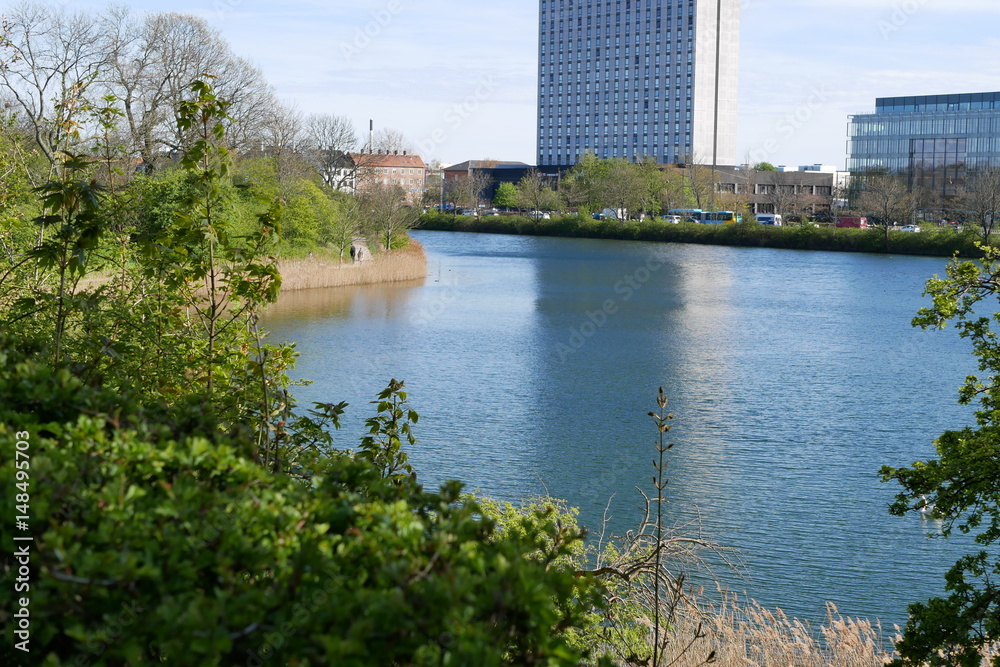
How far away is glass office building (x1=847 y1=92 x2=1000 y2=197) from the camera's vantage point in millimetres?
100375

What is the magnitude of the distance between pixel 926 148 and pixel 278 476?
111159 mm

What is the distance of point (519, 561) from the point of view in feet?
8.03

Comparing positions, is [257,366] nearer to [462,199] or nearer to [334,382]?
[334,382]

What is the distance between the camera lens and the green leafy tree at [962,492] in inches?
239

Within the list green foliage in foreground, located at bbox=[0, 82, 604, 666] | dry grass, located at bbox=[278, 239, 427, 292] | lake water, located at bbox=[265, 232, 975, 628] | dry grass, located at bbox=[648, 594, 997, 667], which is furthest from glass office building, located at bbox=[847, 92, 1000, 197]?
green foliage in foreground, located at bbox=[0, 82, 604, 666]

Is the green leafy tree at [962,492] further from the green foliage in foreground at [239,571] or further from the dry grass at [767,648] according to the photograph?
the green foliage in foreground at [239,571]

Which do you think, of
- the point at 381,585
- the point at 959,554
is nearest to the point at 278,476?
the point at 381,585

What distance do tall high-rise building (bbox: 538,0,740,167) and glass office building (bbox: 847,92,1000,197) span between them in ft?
126

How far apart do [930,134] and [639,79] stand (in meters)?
55.5

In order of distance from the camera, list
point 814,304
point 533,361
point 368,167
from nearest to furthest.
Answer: point 533,361, point 814,304, point 368,167

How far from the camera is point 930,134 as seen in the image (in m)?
104

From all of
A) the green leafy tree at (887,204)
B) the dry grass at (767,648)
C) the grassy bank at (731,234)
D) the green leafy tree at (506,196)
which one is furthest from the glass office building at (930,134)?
the dry grass at (767,648)

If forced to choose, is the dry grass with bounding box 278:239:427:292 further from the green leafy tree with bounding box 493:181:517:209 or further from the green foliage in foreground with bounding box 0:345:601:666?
the green leafy tree with bounding box 493:181:517:209

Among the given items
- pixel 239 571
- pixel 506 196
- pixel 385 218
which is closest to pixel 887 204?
pixel 385 218
